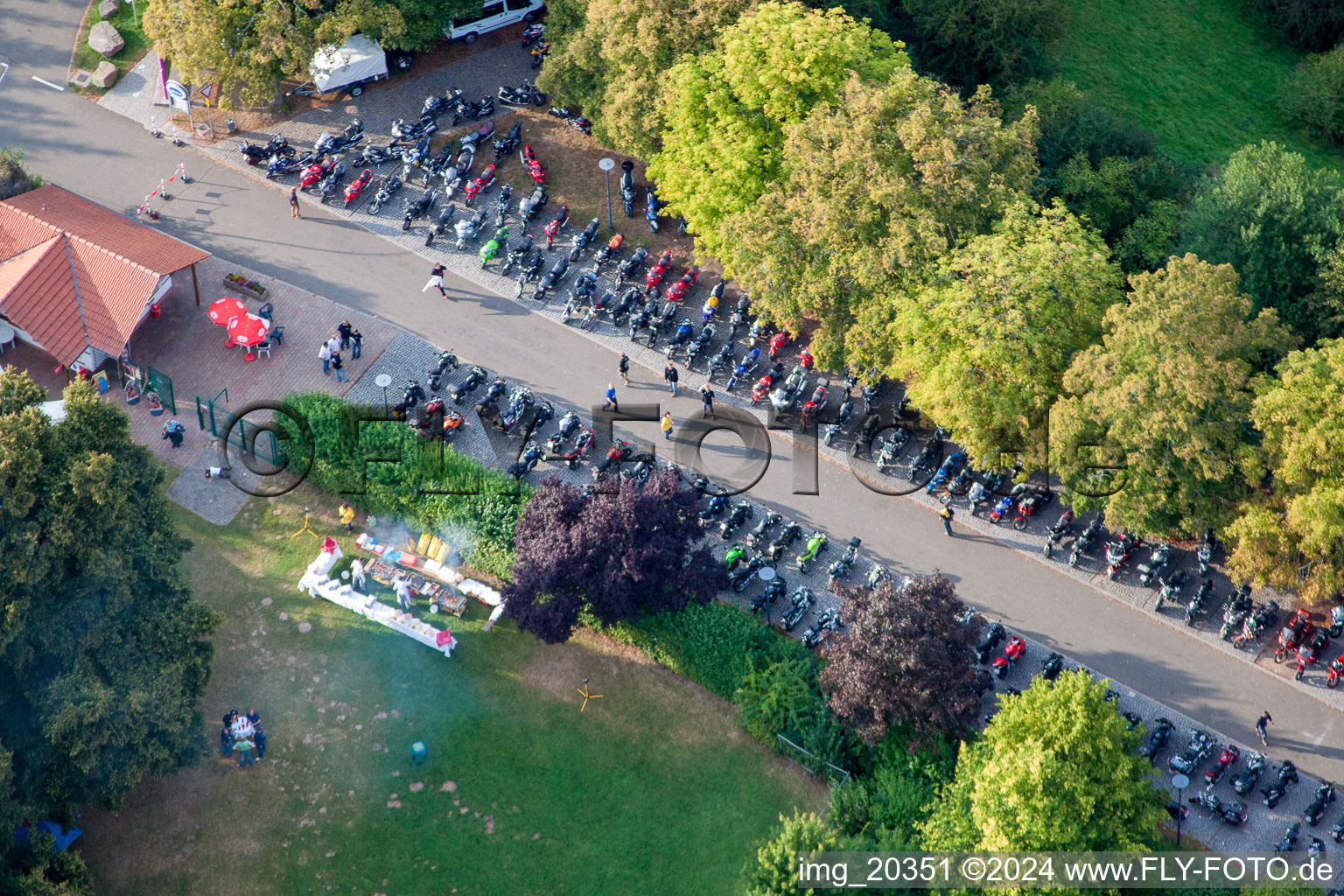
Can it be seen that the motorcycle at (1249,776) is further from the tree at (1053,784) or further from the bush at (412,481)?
the bush at (412,481)

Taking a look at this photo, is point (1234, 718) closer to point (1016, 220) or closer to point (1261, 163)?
point (1016, 220)

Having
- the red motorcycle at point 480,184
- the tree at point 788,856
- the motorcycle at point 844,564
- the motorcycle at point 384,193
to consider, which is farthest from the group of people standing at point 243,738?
the red motorcycle at point 480,184

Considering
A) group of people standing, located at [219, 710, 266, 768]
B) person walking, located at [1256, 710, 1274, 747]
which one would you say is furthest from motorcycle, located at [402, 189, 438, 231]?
person walking, located at [1256, 710, 1274, 747]

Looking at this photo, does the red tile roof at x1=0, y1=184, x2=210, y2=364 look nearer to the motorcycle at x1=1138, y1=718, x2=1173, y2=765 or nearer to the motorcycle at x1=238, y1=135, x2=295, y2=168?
the motorcycle at x1=238, y1=135, x2=295, y2=168

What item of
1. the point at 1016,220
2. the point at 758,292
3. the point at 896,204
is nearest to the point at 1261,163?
the point at 1016,220

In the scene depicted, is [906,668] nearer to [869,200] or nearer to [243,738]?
[869,200]
